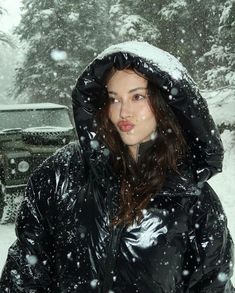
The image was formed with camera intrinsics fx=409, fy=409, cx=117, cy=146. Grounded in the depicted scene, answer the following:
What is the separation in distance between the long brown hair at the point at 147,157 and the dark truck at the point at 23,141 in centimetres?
424

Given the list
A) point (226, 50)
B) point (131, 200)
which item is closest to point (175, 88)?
point (131, 200)

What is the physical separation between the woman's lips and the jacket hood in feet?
0.49

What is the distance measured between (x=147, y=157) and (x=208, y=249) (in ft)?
1.55

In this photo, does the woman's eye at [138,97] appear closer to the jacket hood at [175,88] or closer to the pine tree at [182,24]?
the jacket hood at [175,88]

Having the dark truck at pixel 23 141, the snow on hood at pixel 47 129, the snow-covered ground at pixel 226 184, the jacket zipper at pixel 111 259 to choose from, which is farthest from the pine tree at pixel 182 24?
the jacket zipper at pixel 111 259

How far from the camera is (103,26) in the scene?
73.2 ft

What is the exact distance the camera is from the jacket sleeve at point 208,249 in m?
1.62

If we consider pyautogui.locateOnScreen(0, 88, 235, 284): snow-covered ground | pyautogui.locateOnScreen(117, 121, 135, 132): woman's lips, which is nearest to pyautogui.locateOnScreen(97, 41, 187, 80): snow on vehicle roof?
pyautogui.locateOnScreen(117, 121, 135, 132): woman's lips

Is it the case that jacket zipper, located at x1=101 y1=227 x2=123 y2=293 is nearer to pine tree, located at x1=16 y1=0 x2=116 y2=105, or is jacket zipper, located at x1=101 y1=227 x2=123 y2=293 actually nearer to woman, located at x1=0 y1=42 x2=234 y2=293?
woman, located at x1=0 y1=42 x2=234 y2=293

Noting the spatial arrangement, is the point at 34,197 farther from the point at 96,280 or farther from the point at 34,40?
the point at 34,40

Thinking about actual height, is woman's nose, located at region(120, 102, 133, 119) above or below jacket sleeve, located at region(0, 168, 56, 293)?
above

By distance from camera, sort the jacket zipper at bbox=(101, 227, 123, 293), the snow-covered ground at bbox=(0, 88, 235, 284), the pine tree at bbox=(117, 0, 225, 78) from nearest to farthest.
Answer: the jacket zipper at bbox=(101, 227, 123, 293) → the snow-covered ground at bbox=(0, 88, 235, 284) → the pine tree at bbox=(117, 0, 225, 78)

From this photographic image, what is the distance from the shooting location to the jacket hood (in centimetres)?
167

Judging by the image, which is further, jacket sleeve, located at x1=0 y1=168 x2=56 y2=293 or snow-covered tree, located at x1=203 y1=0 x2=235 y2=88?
snow-covered tree, located at x1=203 y1=0 x2=235 y2=88
